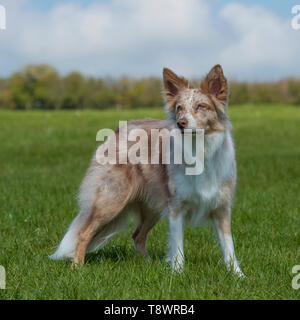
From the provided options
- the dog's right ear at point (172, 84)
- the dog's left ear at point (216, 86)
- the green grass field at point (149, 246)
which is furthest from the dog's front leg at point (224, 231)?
the dog's right ear at point (172, 84)

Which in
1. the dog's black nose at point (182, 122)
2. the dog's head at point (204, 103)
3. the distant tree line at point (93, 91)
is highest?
the distant tree line at point (93, 91)

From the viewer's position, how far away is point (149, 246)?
20.0 ft

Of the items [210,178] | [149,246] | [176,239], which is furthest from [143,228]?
[210,178]

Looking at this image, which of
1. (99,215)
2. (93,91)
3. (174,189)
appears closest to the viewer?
(174,189)

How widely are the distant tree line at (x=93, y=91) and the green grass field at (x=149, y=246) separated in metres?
27.1

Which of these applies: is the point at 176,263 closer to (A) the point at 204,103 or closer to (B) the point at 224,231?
(B) the point at 224,231

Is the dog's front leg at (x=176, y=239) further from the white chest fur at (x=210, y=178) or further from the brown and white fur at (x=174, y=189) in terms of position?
the white chest fur at (x=210, y=178)

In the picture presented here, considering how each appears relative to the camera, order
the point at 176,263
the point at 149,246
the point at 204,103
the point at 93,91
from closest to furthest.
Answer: the point at 204,103
the point at 176,263
the point at 149,246
the point at 93,91

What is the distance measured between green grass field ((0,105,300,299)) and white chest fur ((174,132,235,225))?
0.63 m

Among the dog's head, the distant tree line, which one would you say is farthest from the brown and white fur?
the distant tree line

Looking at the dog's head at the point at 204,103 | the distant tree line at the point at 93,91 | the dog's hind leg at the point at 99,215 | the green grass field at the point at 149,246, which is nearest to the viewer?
the green grass field at the point at 149,246

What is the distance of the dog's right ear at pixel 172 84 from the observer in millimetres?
4926

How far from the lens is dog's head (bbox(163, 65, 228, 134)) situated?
462 centimetres

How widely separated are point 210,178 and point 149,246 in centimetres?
159
